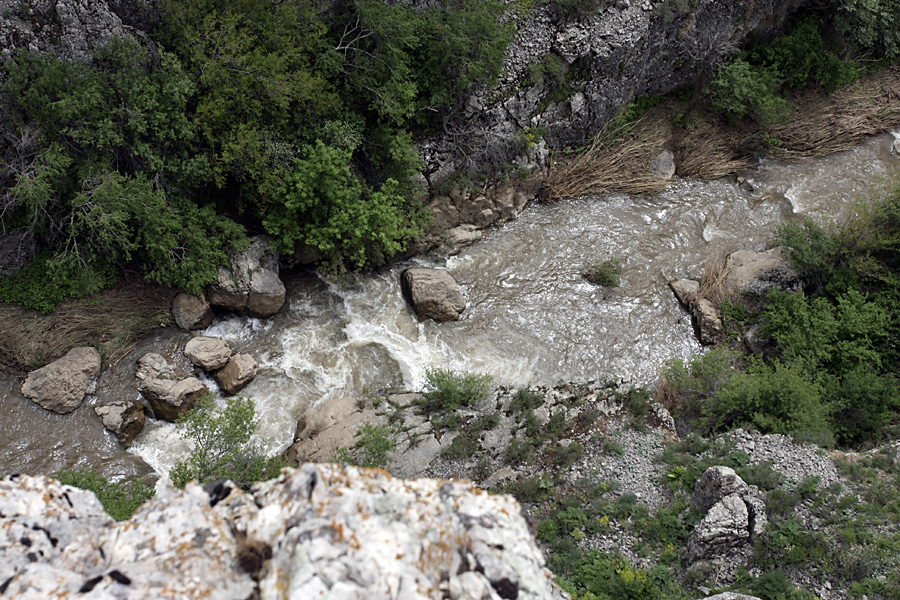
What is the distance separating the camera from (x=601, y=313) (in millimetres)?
17625

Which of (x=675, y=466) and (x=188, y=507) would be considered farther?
(x=675, y=466)

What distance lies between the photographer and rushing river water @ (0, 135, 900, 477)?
14.2 m

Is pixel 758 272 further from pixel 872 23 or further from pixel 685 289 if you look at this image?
pixel 872 23

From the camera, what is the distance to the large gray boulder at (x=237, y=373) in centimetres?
1515

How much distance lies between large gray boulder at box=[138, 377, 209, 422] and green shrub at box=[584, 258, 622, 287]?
12420 mm

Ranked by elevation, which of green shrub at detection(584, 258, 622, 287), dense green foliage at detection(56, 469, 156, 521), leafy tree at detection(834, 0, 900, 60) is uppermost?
leafy tree at detection(834, 0, 900, 60)

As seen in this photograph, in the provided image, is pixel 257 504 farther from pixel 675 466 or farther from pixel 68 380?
pixel 68 380

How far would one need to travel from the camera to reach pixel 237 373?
49.8 ft

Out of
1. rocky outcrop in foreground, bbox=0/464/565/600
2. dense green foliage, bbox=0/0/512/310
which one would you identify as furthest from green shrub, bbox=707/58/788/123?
rocky outcrop in foreground, bbox=0/464/565/600

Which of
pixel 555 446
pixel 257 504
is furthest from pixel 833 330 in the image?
pixel 257 504

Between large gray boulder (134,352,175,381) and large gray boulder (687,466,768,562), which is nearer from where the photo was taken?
large gray boulder (687,466,768,562)

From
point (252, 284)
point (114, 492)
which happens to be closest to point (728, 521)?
point (114, 492)

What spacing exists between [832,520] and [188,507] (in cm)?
1122

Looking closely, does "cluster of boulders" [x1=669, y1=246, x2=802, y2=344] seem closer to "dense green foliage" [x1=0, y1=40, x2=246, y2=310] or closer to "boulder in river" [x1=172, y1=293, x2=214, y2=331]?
"dense green foliage" [x1=0, y1=40, x2=246, y2=310]
